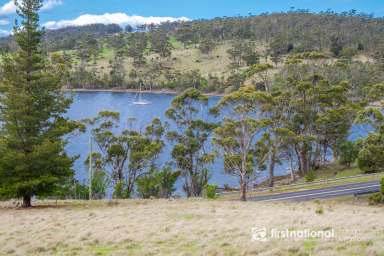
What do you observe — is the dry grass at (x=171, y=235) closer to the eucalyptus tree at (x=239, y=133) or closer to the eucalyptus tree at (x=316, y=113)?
the eucalyptus tree at (x=239, y=133)

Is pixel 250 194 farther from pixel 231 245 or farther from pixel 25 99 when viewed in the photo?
pixel 231 245

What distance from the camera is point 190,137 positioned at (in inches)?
2290

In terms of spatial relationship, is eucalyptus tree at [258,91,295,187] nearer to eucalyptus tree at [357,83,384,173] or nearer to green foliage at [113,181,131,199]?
eucalyptus tree at [357,83,384,173]

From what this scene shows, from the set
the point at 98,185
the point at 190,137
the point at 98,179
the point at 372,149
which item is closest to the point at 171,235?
the point at 98,185

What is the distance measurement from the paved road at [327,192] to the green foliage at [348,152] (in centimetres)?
1793

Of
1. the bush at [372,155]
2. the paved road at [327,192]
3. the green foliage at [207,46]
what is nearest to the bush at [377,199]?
the paved road at [327,192]

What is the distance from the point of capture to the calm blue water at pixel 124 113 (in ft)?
225

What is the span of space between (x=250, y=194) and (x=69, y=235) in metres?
31.3

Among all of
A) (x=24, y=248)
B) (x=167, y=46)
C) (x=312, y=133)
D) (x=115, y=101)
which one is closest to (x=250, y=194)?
(x=312, y=133)

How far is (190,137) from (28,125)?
98.8ft

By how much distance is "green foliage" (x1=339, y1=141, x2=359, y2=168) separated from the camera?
61125 millimetres

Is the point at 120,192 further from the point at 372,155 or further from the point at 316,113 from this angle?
the point at 316,113

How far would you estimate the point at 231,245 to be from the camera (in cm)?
1387

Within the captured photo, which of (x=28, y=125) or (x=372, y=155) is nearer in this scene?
(x=28, y=125)
